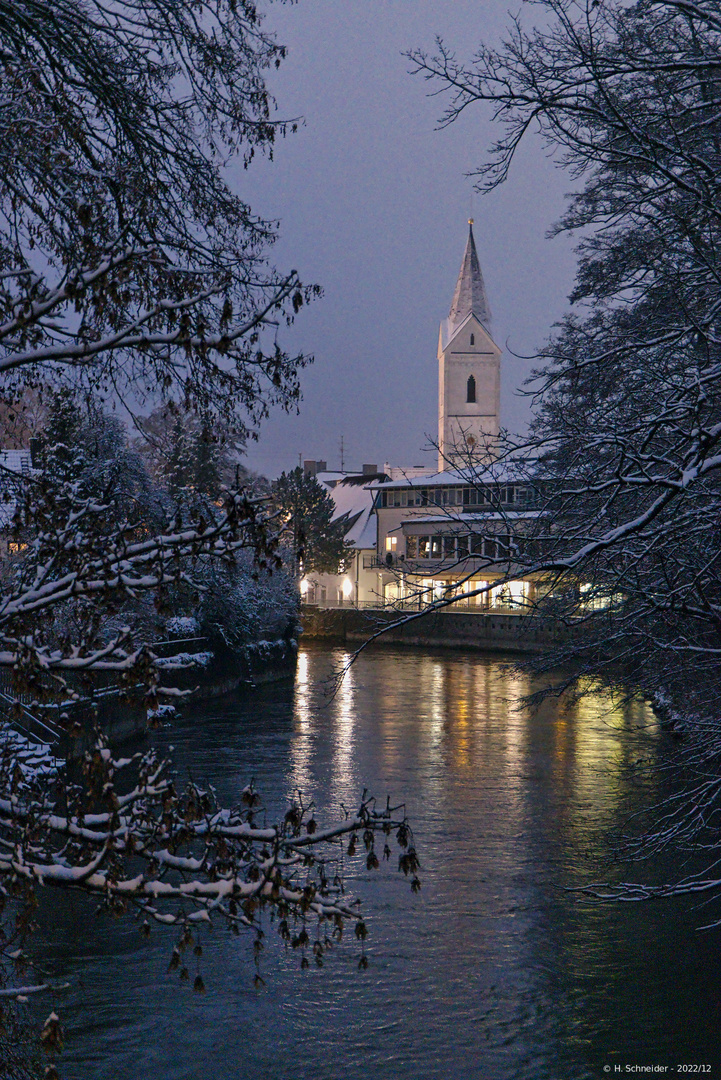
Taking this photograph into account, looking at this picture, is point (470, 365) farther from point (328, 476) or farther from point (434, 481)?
point (434, 481)

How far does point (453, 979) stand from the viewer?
40.4 ft

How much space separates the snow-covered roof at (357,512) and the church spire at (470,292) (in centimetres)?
1682

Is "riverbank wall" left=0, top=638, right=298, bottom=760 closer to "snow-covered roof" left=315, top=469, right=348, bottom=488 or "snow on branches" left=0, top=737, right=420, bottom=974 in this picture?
"snow on branches" left=0, top=737, right=420, bottom=974

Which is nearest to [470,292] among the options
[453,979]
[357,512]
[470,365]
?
[470,365]

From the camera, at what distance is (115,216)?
600 centimetres

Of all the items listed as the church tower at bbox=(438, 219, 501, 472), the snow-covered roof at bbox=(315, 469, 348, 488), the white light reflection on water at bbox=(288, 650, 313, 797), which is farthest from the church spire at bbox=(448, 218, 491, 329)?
the white light reflection on water at bbox=(288, 650, 313, 797)

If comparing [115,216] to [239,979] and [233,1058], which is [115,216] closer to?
[233,1058]

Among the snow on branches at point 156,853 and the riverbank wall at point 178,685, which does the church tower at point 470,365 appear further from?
the snow on branches at point 156,853

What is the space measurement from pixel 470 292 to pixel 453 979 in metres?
86.0

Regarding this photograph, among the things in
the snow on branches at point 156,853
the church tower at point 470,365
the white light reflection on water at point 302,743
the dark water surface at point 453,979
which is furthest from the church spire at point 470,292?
the snow on branches at point 156,853

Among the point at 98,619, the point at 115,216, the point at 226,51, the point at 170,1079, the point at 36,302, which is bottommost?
the point at 170,1079

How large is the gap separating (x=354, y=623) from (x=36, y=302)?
6011 cm

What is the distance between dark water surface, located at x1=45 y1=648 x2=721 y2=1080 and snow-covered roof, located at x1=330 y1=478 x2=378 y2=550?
59891 mm

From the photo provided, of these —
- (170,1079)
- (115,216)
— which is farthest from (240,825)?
(170,1079)
